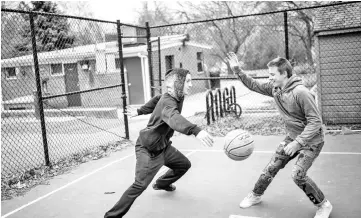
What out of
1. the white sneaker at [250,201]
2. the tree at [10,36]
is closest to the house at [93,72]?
the tree at [10,36]

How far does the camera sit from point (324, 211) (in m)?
3.80

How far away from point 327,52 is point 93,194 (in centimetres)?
675

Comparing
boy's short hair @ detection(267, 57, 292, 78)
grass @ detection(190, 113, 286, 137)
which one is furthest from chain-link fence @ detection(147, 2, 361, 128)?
boy's short hair @ detection(267, 57, 292, 78)

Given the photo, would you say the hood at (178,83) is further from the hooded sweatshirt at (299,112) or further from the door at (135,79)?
the door at (135,79)

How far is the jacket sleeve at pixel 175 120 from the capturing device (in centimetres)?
354

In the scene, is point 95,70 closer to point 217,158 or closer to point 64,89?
point 64,89

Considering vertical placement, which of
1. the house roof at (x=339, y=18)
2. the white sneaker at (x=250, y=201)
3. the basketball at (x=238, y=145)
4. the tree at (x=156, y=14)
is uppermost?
the tree at (x=156, y=14)

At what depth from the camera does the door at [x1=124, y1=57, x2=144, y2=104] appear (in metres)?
20.9

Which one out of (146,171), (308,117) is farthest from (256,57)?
(146,171)

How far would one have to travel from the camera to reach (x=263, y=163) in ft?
20.3

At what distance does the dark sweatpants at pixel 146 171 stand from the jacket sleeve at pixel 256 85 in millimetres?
1256

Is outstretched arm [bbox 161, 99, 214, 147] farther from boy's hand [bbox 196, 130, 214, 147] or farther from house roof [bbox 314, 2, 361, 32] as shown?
house roof [bbox 314, 2, 361, 32]

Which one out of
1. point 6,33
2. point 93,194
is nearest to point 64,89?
point 6,33

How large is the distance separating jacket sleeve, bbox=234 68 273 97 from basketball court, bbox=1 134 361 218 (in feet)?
4.50
